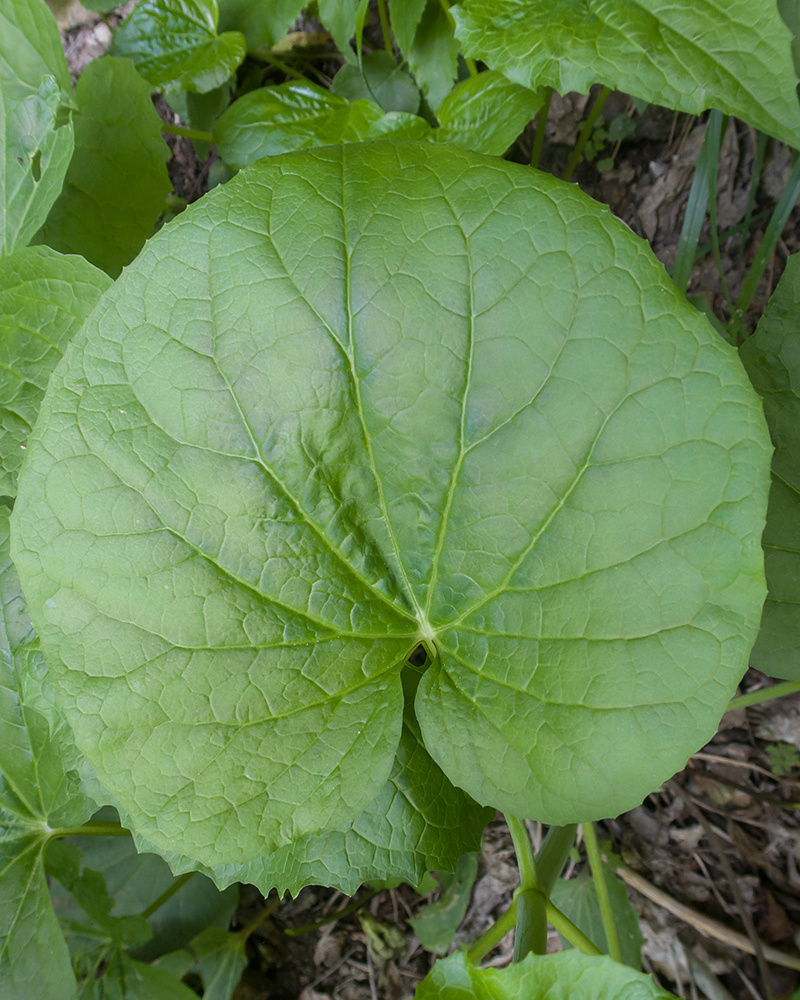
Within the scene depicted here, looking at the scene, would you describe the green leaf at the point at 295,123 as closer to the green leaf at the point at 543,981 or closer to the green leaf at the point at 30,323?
the green leaf at the point at 30,323

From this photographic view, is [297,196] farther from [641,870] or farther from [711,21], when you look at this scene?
[641,870]

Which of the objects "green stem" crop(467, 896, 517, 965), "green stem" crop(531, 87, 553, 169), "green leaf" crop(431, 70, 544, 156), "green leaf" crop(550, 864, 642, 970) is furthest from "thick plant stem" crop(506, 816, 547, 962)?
"green stem" crop(531, 87, 553, 169)

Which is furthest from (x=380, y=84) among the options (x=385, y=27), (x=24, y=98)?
(x=24, y=98)

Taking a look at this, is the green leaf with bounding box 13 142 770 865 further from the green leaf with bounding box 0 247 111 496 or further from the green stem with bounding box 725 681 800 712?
the green stem with bounding box 725 681 800 712

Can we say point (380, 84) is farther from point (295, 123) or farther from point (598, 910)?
point (598, 910)

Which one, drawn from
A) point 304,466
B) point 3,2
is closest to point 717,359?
point 304,466
